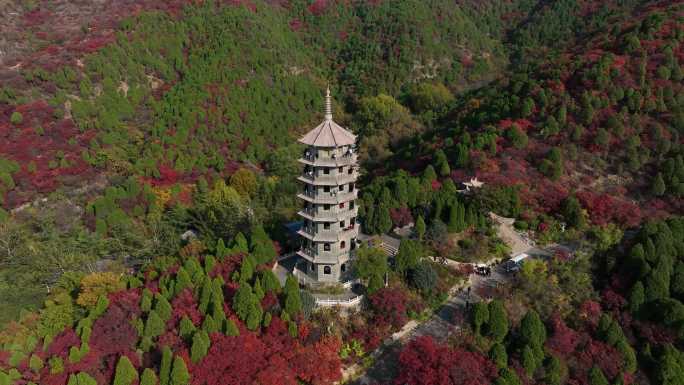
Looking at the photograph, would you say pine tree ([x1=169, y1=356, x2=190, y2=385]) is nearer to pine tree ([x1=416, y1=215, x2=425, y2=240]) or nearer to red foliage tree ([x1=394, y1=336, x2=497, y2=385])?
red foliage tree ([x1=394, y1=336, x2=497, y2=385])

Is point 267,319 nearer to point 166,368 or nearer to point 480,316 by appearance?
point 166,368

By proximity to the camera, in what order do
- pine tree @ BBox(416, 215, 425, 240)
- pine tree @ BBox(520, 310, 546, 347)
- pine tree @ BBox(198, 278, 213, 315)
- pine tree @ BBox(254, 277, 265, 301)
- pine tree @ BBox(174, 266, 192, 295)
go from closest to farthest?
pine tree @ BBox(520, 310, 546, 347) < pine tree @ BBox(198, 278, 213, 315) < pine tree @ BBox(254, 277, 265, 301) < pine tree @ BBox(174, 266, 192, 295) < pine tree @ BBox(416, 215, 425, 240)

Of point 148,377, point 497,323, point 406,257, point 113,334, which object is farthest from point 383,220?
point 113,334

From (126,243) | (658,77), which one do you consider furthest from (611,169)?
(126,243)

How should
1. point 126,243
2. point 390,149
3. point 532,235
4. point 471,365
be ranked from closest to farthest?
1. point 471,365
2. point 532,235
3. point 126,243
4. point 390,149

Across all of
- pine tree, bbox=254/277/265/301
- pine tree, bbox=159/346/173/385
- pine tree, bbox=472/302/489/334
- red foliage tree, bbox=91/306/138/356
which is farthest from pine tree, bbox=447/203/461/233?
red foliage tree, bbox=91/306/138/356

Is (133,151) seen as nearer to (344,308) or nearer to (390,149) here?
(390,149)
